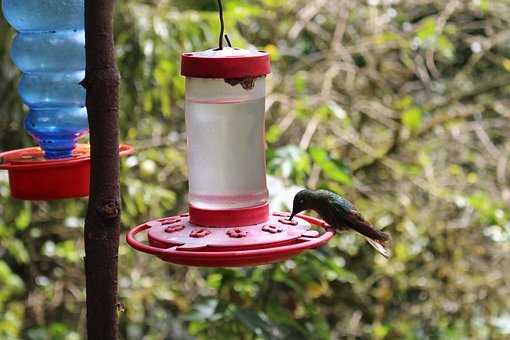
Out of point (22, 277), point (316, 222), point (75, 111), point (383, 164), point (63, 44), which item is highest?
point (63, 44)

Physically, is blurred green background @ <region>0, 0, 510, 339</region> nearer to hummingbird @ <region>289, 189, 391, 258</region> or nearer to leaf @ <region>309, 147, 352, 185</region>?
leaf @ <region>309, 147, 352, 185</region>

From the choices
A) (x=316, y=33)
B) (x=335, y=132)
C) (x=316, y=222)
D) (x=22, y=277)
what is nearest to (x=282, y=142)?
(x=335, y=132)

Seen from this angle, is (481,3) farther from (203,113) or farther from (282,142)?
(203,113)

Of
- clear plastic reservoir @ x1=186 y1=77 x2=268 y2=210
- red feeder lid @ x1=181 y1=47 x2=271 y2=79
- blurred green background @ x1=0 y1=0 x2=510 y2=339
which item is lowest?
blurred green background @ x1=0 y1=0 x2=510 y2=339

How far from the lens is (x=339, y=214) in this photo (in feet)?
5.68

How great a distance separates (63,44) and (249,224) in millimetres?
668

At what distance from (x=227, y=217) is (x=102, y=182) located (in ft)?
1.61

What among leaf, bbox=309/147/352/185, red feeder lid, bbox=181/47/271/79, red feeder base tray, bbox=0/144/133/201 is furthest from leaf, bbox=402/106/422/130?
red feeder lid, bbox=181/47/271/79

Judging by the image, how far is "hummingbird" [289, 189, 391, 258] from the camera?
1.73 metres

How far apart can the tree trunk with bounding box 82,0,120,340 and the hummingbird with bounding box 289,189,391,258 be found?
23.5 inches

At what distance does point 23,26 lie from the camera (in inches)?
79.7

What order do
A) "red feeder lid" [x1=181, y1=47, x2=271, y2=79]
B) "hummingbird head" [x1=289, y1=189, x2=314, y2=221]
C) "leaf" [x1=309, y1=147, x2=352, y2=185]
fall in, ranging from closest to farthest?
"red feeder lid" [x1=181, y1=47, x2=271, y2=79], "hummingbird head" [x1=289, y1=189, x2=314, y2=221], "leaf" [x1=309, y1=147, x2=352, y2=185]

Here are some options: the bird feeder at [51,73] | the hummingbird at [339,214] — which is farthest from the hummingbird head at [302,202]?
the bird feeder at [51,73]

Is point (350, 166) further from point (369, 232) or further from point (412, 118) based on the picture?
point (369, 232)
